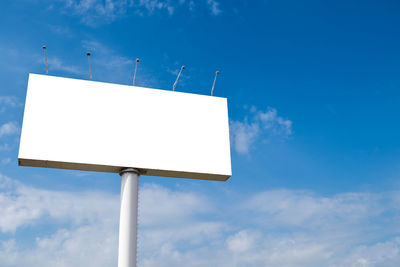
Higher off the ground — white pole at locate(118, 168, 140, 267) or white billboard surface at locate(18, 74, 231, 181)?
white billboard surface at locate(18, 74, 231, 181)

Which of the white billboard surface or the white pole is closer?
the white pole

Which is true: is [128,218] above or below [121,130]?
below

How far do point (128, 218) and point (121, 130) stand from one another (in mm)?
3146

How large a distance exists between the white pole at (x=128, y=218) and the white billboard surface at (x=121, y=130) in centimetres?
45

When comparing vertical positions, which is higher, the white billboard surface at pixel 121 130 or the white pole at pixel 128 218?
the white billboard surface at pixel 121 130

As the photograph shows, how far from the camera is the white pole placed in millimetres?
13289

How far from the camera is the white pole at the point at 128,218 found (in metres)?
13.3

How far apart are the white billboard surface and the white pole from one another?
0.45m

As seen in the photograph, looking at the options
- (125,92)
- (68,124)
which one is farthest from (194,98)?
(68,124)

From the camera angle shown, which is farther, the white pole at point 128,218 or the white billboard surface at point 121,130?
the white billboard surface at point 121,130

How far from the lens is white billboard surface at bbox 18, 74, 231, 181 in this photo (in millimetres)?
14047

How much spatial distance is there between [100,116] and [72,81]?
167 cm

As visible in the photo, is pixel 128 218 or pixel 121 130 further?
pixel 121 130

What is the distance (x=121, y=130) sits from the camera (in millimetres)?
14875
